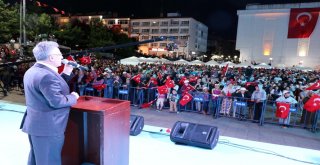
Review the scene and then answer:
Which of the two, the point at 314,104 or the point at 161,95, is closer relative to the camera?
the point at 314,104

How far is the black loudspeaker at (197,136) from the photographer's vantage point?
547 centimetres

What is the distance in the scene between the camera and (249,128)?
8.84m

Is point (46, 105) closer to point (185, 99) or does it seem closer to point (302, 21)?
point (185, 99)

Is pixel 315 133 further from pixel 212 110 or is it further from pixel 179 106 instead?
pixel 179 106

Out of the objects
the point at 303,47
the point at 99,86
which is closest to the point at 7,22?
the point at 99,86

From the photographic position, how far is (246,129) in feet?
28.4

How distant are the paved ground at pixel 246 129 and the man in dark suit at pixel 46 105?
570 centimetres

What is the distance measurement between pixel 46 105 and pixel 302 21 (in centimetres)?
6660

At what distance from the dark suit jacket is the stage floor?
80.1 inches

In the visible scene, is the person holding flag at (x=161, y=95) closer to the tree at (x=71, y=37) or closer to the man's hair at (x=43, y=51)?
the man's hair at (x=43, y=51)

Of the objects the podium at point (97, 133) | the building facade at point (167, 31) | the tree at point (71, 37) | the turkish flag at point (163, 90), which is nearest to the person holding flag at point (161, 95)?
the turkish flag at point (163, 90)

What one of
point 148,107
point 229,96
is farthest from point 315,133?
point 148,107

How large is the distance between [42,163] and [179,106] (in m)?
8.35

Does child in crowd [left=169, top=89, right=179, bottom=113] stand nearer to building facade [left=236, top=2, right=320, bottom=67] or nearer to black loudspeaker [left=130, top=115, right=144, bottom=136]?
black loudspeaker [left=130, top=115, right=144, bottom=136]
